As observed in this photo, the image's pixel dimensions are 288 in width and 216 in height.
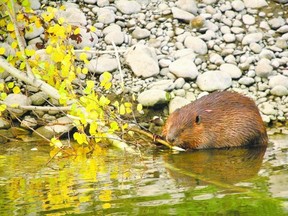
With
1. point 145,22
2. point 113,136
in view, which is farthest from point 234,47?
point 113,136

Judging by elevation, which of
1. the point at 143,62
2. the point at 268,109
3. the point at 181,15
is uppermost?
the point at 181,15

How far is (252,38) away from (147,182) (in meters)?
5.45

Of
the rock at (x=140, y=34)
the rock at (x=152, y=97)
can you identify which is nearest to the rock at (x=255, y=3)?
the rock at (x=140, y=34)

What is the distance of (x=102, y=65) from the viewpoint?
393 inches

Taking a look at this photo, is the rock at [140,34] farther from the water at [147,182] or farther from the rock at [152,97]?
the water at [147,182]

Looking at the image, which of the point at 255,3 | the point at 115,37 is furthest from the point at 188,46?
the point at 255,3

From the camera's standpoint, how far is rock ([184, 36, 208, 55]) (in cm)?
1057

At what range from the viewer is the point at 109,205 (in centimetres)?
488

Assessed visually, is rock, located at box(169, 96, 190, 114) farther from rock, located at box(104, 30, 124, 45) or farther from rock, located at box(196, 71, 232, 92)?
rock, located at box(104, 30, 124, 45)

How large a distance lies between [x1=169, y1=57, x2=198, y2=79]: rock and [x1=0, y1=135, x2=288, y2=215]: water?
2083 millimetres

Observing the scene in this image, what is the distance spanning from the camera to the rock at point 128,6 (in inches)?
441

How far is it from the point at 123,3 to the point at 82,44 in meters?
1.18

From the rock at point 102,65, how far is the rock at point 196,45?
1.22 metres

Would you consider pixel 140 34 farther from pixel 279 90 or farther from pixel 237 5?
pixel 279 90
